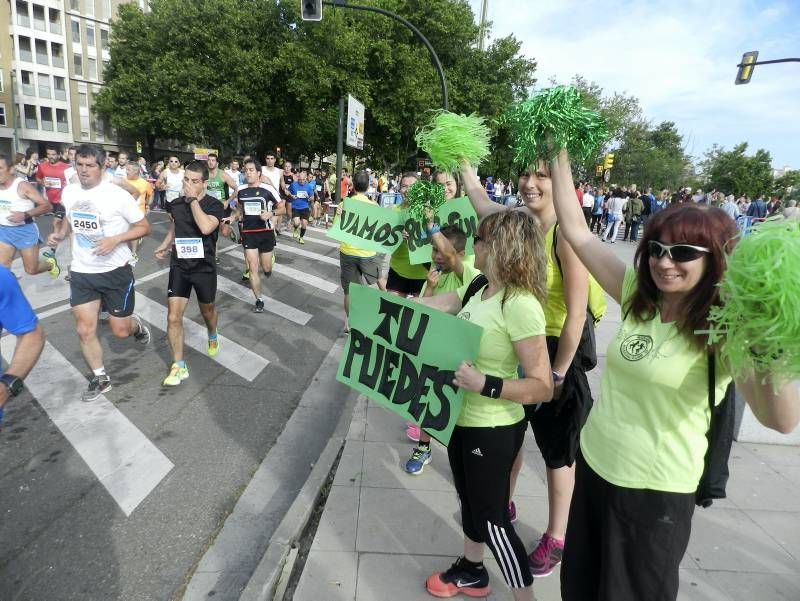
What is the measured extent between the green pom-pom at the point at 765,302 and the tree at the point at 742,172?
231ft

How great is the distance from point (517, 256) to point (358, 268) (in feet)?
14.2

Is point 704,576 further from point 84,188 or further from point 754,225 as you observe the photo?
point 84,188

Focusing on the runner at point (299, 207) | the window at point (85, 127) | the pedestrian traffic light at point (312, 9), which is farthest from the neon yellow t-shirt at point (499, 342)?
the window at point (85, 127)

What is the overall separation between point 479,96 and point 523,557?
33.9 metres

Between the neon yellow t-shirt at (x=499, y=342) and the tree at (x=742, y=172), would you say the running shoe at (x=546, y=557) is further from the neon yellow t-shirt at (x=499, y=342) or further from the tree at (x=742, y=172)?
the tree at (x=742, y=172)

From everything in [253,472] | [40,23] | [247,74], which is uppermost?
[40,23]

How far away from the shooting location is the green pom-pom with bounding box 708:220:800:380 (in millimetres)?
1150

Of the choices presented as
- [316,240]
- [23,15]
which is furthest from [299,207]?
[23,15]

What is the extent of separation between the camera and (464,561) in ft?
8.16

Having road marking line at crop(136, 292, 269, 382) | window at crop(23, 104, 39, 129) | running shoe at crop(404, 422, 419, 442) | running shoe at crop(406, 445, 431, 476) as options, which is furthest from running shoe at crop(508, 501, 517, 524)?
window at crop(23, 104, 39, 129)

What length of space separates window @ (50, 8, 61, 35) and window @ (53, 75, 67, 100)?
13.9 feet

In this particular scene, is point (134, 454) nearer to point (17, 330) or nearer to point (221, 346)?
point (17, 330)

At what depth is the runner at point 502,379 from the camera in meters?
1.99

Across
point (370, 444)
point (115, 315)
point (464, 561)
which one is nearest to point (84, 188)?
point (115, 315)
